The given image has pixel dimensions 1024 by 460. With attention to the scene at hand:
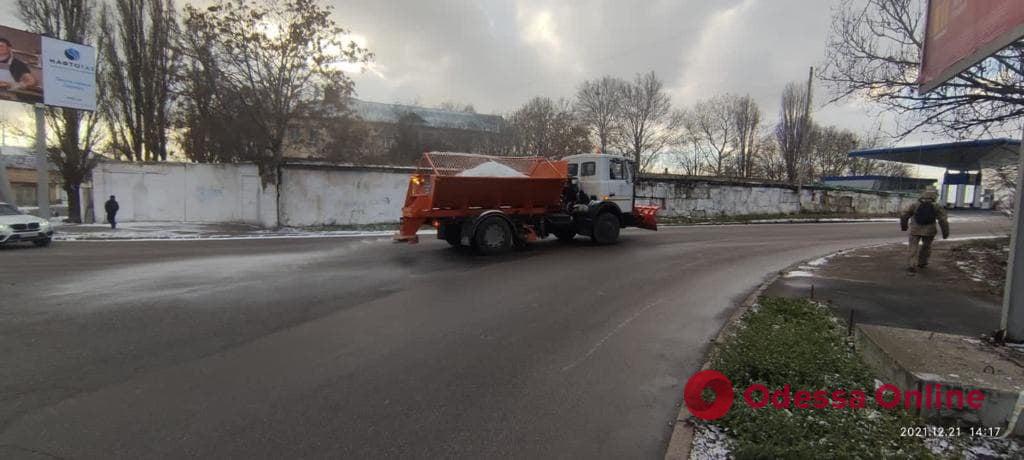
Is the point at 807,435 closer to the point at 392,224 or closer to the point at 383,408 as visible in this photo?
the point at 383,408

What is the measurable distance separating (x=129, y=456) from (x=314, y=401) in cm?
113

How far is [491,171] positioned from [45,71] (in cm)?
1889

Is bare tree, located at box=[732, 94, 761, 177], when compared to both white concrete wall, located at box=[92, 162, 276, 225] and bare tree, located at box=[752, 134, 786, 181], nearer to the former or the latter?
bare tree, located at box=[752, 134, 786, 181]

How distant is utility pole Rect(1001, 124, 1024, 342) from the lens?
4.32m

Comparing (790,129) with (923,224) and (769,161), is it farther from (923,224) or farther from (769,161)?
(923,224)

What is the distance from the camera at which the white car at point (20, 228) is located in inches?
517

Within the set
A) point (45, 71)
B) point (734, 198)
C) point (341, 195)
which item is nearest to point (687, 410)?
point (341, 195)

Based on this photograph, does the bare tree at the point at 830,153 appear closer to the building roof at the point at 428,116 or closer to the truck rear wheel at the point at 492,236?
the building roof at the point at 428,116

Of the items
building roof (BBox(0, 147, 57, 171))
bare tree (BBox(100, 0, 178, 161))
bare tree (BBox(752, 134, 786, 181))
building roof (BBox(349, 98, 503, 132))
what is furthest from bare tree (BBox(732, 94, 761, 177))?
building roof (BBox(0, 147, 57, 171))

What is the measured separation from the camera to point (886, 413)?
332cm

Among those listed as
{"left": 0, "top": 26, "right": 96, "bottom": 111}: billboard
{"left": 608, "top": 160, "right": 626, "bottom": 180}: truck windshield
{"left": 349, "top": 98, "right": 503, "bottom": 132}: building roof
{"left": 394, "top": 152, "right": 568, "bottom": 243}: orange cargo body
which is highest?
{"left": 349, "top": 98, "right": 503, "bottom": 132}: building roof

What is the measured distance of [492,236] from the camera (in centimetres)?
1157

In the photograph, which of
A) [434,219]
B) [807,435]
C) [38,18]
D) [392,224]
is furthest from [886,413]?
[38,18]

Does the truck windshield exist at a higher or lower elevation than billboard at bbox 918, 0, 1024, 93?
lower
